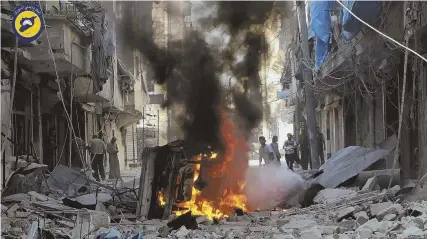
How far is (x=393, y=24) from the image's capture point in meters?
10.9

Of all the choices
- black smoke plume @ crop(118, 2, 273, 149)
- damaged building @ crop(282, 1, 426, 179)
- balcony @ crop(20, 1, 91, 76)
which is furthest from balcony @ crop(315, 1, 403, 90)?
balcony @ crop(20, 1, 91, 76)

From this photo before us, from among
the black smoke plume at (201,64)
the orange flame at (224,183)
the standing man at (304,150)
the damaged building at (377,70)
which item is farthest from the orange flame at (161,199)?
the standing man at (304,150)

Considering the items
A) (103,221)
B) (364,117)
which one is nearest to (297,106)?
(364,117)

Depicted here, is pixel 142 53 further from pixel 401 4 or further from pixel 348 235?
pixel 348 235

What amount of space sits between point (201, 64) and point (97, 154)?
17.6 feet

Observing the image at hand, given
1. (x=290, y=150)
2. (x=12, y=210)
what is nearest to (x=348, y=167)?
(x=290, y=150)

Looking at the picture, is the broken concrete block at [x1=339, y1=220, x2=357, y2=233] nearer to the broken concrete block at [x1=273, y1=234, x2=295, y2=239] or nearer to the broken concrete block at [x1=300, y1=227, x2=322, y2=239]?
the broken concrete block at [x1=300, y1=227, x2=322, y2=239]

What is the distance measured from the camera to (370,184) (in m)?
9.56

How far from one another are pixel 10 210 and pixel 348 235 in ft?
17.8

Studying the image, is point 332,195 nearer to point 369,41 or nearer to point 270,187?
point 270,187

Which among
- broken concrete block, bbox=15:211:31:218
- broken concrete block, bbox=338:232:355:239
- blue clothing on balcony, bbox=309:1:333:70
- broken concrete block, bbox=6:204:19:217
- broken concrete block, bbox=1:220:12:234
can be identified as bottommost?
broken concrete block, bbox=338:232:355:239

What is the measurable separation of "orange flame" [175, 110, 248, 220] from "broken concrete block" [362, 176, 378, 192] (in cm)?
251

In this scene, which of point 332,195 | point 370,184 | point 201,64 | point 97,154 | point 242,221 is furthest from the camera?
point 97,154

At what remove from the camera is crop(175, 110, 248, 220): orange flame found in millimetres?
9867
